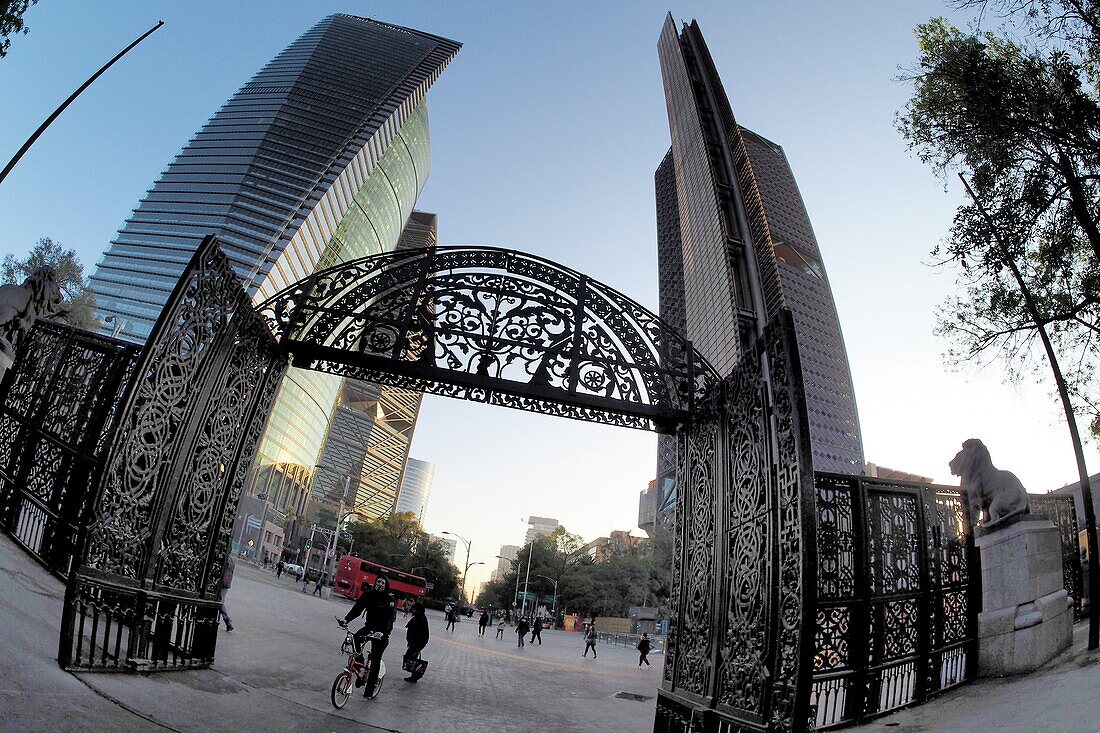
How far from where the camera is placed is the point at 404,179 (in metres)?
105

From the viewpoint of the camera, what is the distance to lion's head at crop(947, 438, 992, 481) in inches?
245

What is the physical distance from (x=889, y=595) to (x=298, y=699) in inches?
224

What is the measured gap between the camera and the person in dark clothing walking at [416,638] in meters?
8.12

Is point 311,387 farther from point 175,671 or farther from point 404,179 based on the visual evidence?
point 175,671

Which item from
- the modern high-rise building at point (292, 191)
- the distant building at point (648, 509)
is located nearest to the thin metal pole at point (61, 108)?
the modern high-rise building at point (292, 191)

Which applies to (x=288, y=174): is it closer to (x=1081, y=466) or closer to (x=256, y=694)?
(x=256, y=694)

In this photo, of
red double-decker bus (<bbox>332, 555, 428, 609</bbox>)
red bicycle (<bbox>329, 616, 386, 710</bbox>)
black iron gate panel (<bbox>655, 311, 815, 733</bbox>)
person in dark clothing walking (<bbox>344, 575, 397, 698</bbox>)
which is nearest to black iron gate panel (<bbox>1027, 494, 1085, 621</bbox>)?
black iron gate panel (<bbox>655, 311, 815, 733</bbox>)

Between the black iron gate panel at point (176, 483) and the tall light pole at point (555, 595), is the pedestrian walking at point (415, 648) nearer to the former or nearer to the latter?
the black iron gate panel at point (176, 483)

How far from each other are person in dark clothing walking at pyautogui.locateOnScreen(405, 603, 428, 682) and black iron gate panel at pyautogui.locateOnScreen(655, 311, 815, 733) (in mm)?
3937

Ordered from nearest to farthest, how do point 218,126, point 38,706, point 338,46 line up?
point 38,706 → point 218,126 → point 338,46

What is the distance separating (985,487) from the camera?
239 inches

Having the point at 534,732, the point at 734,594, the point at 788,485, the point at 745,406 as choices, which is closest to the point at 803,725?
the point at 734,594

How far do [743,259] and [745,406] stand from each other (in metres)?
45.0

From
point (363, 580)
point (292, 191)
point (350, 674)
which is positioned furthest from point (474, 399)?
point (292, 191)
